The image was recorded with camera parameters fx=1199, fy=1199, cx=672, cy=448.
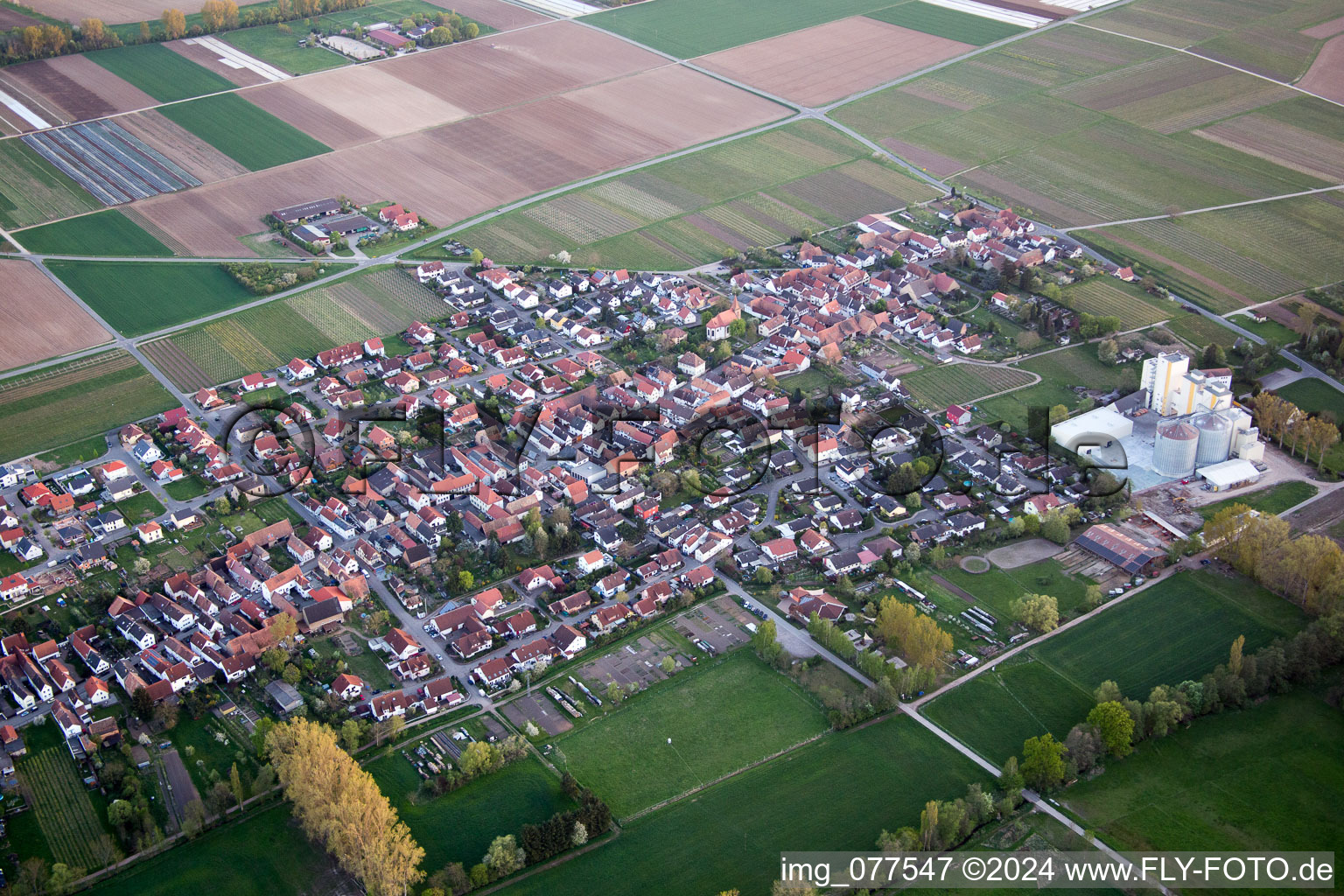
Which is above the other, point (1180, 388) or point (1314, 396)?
point (1180, 388)

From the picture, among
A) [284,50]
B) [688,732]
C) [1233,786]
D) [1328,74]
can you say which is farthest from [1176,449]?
[284,50]

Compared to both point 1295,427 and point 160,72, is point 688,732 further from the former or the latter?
point 160,72

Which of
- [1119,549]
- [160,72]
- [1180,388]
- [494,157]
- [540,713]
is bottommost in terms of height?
[540,713]

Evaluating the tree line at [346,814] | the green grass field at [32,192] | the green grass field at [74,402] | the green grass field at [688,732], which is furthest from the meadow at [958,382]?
the green grass field at [32,192]

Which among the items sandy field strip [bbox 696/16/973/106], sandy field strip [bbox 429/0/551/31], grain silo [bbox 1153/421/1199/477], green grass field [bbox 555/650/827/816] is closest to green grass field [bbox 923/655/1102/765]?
green grass field [bbox 555/650/827/816]

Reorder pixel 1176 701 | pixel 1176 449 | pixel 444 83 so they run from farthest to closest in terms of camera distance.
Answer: pixel 444 83 → pixel 1176 449 → pixel 1176 701

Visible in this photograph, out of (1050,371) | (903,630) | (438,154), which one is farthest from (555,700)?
(438,154)

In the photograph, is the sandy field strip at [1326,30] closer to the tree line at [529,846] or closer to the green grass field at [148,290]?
the green grass field at [148,290]
